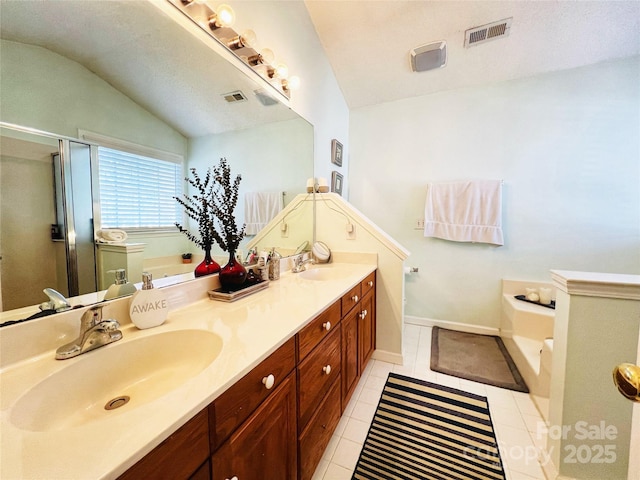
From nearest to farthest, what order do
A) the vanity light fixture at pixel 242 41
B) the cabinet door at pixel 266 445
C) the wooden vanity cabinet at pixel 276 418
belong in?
the wooden vanity cabinet at pixel 276 418
the cabinet door at pixel 266 445
the vanity light fixture at pixel 242 41

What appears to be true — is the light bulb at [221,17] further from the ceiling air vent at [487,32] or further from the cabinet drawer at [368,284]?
the ceiling air vent at [487,32]

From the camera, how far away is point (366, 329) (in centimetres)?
180

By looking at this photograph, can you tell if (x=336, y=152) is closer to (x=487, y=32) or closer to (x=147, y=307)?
(x=487, y=32)

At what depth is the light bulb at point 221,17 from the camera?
1182 millimetres

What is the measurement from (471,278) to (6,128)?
10.3 feet

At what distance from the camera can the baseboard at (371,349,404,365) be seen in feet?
6.62

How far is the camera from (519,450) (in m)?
1.27

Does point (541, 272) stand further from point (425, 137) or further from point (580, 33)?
point (580, 33)

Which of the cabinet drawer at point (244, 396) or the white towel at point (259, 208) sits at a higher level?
the white towel at point (259, 208)

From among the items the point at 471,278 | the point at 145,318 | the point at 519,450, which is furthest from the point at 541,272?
the point at 145,318

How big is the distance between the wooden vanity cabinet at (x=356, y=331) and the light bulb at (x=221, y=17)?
151cm

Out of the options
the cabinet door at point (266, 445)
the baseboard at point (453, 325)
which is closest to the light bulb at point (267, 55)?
the cabinet door at point (266, 445)

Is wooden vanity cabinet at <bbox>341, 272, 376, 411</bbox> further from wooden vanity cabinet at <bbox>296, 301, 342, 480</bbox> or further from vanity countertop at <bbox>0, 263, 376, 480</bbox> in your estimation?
vanity countertop at <bbox>0, 263, 376, 480</bbox>

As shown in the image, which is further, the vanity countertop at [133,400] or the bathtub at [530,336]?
the bathtub at [530,336]
